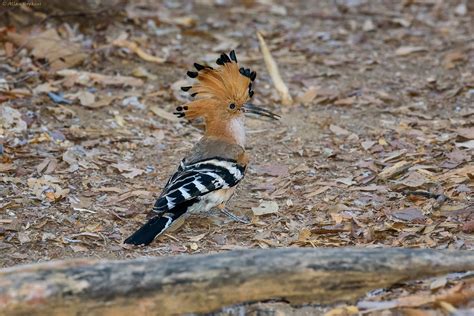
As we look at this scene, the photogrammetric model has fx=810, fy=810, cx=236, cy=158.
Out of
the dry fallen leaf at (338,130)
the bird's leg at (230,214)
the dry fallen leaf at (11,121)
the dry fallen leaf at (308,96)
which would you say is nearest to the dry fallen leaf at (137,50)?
the dry fallen leaf at (308,96)

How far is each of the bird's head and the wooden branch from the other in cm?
252

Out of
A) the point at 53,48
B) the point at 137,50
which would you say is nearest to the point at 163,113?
the point at 137,50

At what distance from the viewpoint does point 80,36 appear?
→ 928 cm

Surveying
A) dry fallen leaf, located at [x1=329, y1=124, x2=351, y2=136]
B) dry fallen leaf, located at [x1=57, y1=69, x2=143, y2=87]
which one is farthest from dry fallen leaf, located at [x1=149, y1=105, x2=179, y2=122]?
dry fallen leaf, located at [x1=329, y1=124, x2=351, y2=136]

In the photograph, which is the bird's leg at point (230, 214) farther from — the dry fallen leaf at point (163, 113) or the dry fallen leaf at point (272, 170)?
the dry fallen leaf at point (163, 113)

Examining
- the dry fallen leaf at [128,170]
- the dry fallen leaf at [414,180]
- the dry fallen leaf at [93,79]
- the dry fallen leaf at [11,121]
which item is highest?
the dry fallen leaf at [93,79]

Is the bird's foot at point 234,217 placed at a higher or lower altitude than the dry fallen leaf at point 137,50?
lower

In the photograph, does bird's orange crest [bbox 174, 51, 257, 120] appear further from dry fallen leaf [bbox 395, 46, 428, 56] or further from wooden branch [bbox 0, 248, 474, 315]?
dry fallen leaf [bbox 395, 46, 428, 56]

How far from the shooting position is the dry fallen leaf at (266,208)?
609cm

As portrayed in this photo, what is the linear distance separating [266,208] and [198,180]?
1.93ft

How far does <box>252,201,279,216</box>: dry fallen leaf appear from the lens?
609cm

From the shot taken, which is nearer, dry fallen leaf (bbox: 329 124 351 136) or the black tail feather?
the black tail feather

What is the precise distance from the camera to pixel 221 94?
6.56 metres

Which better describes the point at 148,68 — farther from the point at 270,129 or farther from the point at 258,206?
the point at 258,206
